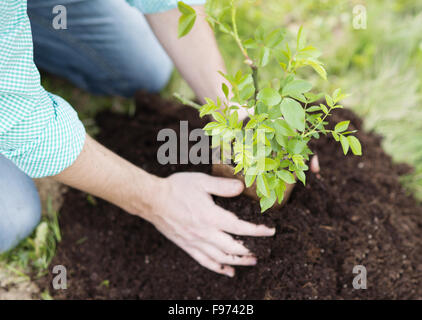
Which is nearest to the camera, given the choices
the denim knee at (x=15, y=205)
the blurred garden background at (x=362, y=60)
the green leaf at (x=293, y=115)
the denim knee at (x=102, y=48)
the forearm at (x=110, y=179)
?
the green leaf at (x=293, y=115)

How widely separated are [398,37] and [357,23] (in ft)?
1.26

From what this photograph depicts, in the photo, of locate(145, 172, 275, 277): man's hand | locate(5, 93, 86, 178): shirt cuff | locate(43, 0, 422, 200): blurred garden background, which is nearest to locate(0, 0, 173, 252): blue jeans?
locate(43, 0, 422, 200): blurred garden background

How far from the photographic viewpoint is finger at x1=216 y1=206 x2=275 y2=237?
1182mm

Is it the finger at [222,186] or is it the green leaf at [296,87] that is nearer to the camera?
the green leaf at [296,87]

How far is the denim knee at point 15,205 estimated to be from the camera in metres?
1.39

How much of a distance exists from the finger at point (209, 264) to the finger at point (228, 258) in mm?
41

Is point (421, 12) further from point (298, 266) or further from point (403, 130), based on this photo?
point (298, 266)

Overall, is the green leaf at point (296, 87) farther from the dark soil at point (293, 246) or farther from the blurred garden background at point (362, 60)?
the blurred garden background at point (362, 60)

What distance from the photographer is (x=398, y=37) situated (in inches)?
84.7

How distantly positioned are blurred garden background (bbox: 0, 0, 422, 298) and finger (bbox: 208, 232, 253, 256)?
94 centimetres

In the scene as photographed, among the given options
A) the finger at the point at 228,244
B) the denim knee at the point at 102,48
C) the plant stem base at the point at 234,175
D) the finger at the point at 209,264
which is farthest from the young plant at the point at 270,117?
the denim knee at the point at 102,48

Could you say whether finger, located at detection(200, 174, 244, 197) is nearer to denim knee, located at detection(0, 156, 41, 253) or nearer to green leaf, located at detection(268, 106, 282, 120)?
green leaf, located at detection(268, 106, 282, 120)

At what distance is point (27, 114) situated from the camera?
957 mm
